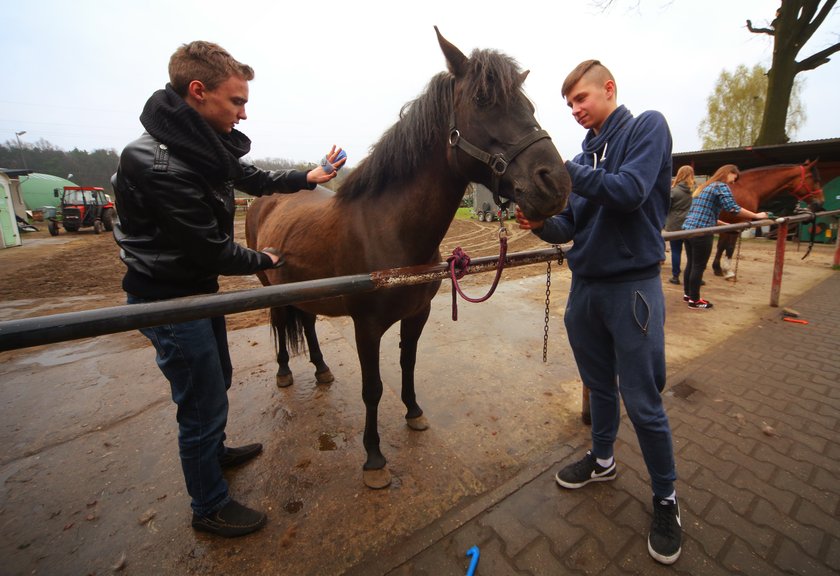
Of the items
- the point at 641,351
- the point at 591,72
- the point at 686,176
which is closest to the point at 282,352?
the point at 641,351

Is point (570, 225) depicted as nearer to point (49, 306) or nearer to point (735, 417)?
point (735, 417)

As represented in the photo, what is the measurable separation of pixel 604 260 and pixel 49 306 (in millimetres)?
8508

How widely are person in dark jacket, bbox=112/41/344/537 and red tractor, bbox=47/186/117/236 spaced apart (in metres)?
23.5

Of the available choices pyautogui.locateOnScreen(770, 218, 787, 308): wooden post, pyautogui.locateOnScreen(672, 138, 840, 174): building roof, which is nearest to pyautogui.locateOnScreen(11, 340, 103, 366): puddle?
pyautogui.locateOnScreen(770, 218, 787, 308): wooden post

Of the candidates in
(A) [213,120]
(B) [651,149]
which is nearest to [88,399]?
(A) [213,120]

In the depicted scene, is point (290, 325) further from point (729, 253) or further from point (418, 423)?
point (729, 253)

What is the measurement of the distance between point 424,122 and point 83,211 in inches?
1032

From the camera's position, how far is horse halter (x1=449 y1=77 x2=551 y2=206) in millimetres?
1466

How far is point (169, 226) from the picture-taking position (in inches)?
52.8

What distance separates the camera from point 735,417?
8.30ft

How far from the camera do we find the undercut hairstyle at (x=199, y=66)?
1.43m

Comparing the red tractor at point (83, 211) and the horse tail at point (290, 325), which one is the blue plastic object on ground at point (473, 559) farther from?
the red tractor at point (83, 211)

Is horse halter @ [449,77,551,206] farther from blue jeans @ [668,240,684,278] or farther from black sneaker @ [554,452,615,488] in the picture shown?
blue jeans @ [668,240,684,278]

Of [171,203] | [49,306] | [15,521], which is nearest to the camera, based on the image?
[171,203]
